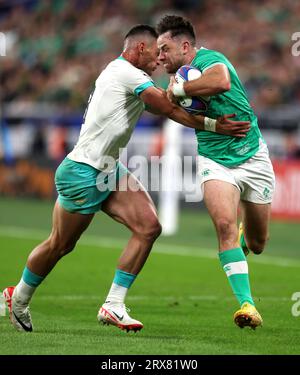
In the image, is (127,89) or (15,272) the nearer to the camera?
(127,89)

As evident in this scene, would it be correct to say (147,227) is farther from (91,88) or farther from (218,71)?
(91,88)

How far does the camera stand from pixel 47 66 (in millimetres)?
30891

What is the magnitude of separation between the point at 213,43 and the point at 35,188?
21.7 feet

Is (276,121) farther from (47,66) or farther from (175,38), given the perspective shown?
(175,38)

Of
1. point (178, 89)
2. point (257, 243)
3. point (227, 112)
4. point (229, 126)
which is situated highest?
point (178, 89)

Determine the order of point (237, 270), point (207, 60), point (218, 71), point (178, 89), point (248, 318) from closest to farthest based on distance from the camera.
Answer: point (248, 318)
point (237, 270)
point (218, 71)
point (178, 89)
point (207, 60)

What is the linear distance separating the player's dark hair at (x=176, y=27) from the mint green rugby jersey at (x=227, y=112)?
0.19 meters

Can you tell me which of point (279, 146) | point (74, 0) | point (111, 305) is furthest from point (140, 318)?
point (74, 0)

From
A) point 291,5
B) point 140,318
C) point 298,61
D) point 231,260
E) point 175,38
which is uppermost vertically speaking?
point 291,5

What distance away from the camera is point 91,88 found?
75.6 feet

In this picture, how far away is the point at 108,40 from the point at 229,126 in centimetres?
2235

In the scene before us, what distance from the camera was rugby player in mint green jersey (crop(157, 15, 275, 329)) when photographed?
24.6ft

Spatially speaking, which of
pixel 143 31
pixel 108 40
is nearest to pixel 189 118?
pixel 143 31

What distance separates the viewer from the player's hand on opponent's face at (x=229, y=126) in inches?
304
